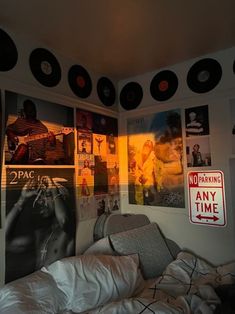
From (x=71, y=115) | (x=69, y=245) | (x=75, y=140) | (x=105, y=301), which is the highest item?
(x=71, y=115)

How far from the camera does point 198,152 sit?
196 cm

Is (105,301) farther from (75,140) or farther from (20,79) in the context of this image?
(20,79)

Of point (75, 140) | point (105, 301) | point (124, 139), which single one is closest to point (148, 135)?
point (124, 139)

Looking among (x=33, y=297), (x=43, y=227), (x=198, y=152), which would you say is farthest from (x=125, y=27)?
(x=33, y=297)

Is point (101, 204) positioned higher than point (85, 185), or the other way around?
point (85, 185)

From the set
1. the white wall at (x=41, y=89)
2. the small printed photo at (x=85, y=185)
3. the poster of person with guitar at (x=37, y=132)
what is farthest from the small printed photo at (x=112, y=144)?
the poster of person with guitar at (x=37, y=132)

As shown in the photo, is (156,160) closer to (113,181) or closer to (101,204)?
(113,181)

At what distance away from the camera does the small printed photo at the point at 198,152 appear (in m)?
1.92

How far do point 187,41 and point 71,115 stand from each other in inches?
37.5

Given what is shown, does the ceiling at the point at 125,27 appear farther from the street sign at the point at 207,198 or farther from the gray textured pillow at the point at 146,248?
the gray textured pillow at the point at 146,248

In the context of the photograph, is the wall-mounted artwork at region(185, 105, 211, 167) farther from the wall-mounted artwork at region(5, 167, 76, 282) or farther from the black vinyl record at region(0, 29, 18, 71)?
the black vinyl record at region(0, 29, 18, 71)

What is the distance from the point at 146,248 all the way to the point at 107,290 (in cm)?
56

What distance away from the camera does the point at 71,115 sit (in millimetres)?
1896

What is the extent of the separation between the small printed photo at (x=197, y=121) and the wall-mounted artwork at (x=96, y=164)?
0.66 meters
